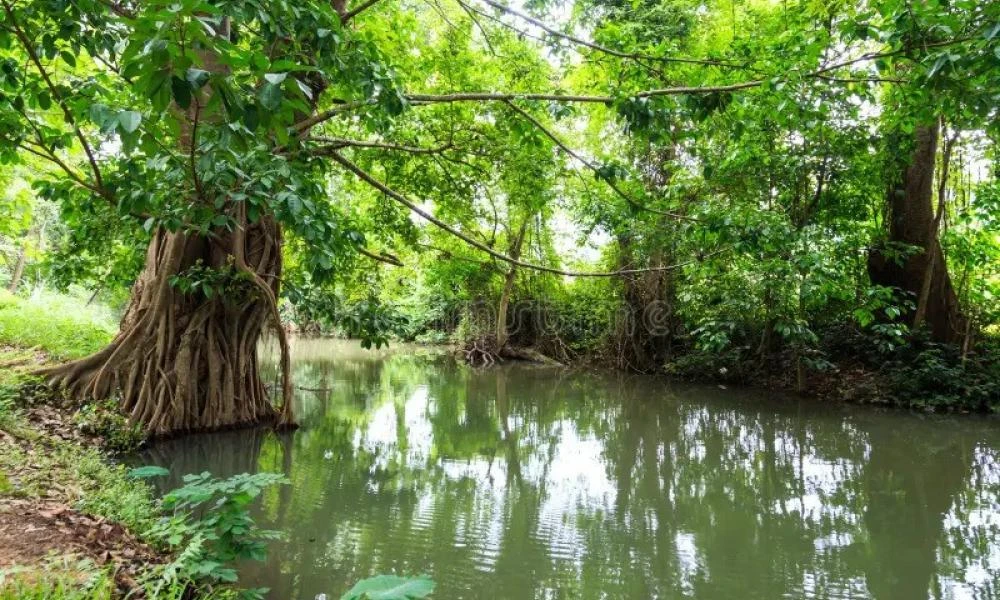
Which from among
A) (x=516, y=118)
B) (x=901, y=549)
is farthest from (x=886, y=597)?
(x=516, y=118)

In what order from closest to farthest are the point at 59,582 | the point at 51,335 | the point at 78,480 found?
the point at 59,582, the point at 78,480, the point at 51,335

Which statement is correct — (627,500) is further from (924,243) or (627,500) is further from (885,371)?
(924,243)

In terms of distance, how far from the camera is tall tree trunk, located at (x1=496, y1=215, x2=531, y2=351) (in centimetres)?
1703

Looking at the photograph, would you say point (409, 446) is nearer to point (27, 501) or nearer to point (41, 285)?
point (27, 501)

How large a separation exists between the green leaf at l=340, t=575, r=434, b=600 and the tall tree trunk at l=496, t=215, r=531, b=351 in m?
14.9

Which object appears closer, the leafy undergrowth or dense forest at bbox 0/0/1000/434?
dense forest at bbox 0/0/1000/434

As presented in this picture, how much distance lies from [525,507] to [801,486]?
9.34 ft

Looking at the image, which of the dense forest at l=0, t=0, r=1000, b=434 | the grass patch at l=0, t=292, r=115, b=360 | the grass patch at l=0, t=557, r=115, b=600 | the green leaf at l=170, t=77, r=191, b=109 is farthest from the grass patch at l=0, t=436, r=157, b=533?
the grass patch at l=0, t=292, r=115, b=360

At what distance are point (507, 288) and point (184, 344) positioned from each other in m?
11.6

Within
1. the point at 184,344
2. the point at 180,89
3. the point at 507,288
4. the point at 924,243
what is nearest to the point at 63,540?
the point at 180,89

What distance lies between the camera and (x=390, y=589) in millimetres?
1869

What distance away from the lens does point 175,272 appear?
6.15m

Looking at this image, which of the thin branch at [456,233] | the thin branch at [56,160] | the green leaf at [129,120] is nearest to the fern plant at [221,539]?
the green leaf at [129,120]

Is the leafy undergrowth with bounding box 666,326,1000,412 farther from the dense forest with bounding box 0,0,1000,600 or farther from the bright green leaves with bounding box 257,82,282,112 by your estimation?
the bright green leaves with bounding box 257,82,282,112
